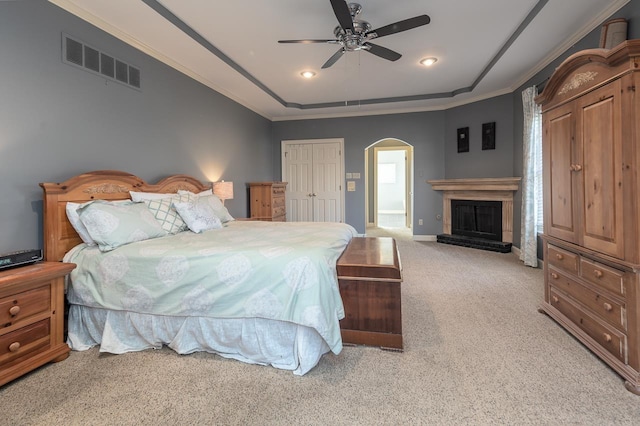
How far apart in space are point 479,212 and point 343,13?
4.52m

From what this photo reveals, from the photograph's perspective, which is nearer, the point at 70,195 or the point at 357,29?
the point at 70,195

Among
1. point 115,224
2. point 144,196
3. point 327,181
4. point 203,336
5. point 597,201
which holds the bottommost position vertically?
point 203,336

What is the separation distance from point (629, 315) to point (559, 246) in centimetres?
79

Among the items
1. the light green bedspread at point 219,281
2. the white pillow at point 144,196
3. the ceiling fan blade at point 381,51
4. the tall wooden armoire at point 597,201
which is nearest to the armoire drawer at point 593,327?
the tall wooden armoire at point 597,201

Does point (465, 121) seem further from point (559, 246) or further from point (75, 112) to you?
point (75, 112)

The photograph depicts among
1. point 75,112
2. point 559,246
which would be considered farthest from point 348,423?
point 75,112

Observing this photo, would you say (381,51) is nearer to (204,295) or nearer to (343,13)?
(343,13)

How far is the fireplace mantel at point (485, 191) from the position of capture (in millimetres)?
5066

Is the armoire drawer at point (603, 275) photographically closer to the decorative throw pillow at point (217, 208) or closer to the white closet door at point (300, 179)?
the decorative throw pillow at point (217, 208)

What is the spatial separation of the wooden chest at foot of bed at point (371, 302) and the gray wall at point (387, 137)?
14.4 ft

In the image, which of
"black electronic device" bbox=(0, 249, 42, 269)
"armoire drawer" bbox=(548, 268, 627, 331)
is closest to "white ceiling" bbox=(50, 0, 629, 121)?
"black electronic device" bbox=(0, 249, 42, 269)

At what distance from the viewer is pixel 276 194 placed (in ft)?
17.8

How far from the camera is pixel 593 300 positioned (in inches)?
80.5

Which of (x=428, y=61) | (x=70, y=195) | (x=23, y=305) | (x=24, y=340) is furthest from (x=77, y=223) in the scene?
(x=428, y=61)
